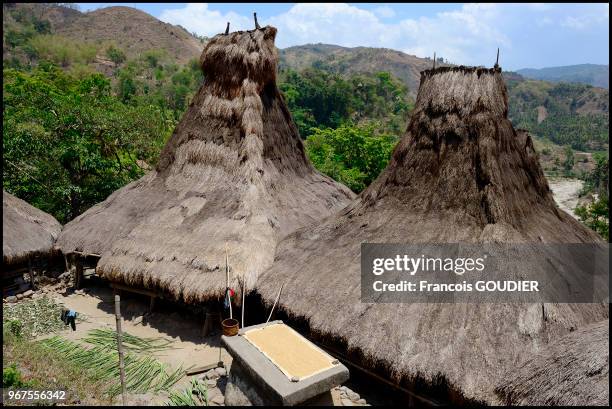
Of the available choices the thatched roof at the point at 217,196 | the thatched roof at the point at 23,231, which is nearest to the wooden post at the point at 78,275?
the thatched roof at the point at 217,196

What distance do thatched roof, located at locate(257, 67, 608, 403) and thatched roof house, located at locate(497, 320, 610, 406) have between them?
234mm

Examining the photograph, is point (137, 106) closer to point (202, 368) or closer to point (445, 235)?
point (202, 368)

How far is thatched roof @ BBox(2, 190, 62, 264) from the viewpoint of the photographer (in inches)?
395

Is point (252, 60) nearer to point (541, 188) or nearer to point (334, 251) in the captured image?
point (334, 251)

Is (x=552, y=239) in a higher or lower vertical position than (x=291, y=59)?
lower

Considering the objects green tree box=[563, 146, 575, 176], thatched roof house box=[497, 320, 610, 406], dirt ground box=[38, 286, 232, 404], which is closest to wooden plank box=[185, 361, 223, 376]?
dirt ground box=[38, 286, 232, 404]

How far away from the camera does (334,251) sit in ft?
27.4

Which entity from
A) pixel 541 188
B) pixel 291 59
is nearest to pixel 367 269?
pixel 541 188

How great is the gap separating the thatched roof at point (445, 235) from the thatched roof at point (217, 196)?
39.2 inches

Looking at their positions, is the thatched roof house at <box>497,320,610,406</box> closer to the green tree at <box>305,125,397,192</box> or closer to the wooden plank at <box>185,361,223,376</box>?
the wooden plank at <box>185,361,223,376</box>

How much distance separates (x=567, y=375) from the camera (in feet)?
16.7

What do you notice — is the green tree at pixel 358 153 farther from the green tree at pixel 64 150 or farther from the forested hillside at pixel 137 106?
the green tree at pixel 64 150

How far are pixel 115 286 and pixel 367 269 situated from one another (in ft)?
19.5

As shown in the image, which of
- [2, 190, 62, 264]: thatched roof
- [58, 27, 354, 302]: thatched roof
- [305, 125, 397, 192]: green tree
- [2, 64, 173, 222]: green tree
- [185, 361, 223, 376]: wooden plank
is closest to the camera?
[185, 361, 223, 376]: wooden plank
